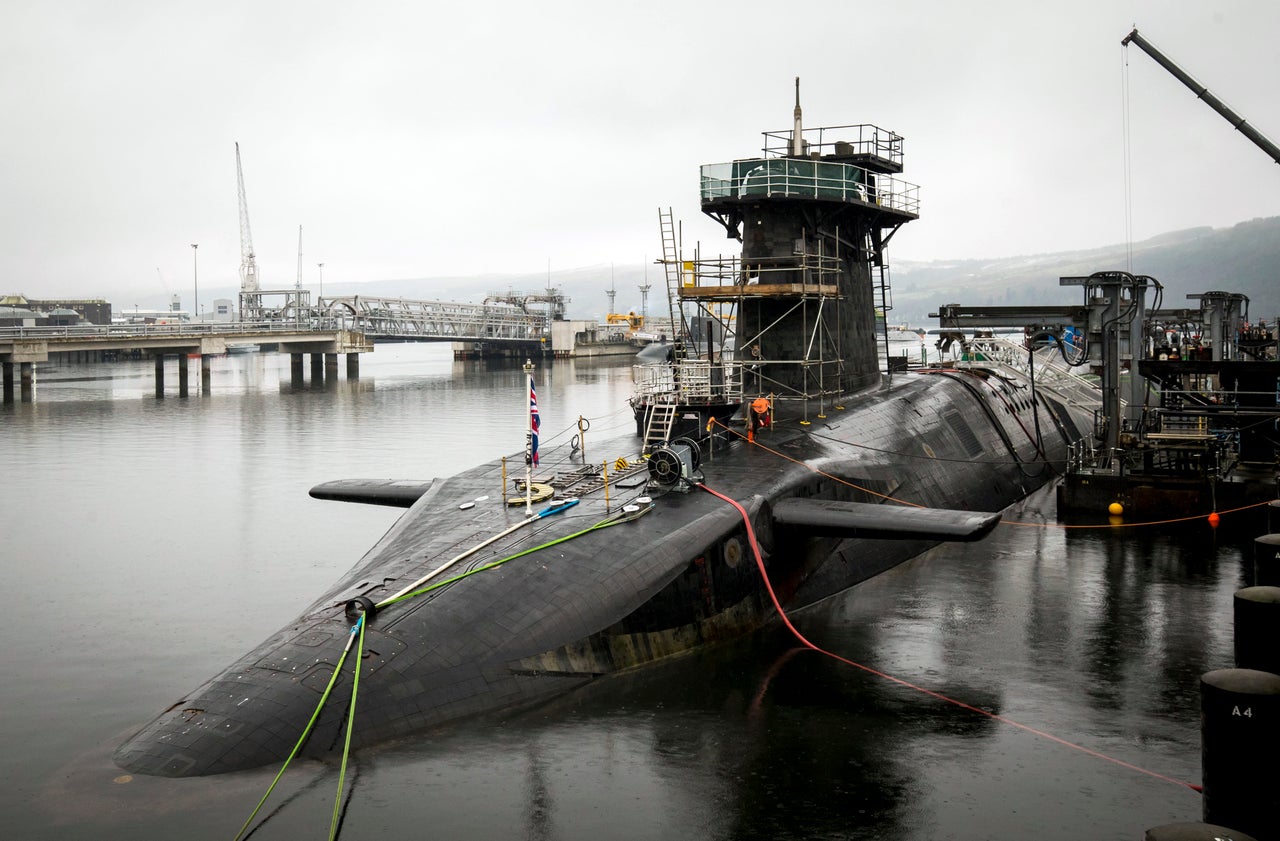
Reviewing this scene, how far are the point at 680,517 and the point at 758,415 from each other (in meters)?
6.24

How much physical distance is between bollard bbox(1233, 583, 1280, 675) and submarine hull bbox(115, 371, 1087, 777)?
4647mm

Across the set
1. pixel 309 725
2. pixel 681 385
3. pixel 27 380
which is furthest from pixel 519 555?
pixel 27 380

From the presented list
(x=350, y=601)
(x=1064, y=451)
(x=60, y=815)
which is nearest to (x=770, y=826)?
(x=350, y=601)

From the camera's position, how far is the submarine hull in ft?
40.2

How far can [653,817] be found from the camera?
11609 mm

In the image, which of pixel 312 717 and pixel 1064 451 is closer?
pixel 312 717

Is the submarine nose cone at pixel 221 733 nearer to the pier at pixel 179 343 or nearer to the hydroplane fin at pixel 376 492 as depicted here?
the hydroplane fin at pixel 376 492

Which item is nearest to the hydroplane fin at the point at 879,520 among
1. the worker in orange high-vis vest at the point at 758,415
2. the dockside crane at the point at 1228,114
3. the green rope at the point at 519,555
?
the green rope at the point at 519,555

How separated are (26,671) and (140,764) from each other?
19.3 ft

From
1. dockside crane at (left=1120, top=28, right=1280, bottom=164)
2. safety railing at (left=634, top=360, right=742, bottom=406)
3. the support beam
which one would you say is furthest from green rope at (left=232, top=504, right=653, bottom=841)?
the support beam

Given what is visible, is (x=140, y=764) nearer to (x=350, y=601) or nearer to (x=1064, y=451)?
(x=350, y=601)

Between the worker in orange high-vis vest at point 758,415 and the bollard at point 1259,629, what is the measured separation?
413 inches

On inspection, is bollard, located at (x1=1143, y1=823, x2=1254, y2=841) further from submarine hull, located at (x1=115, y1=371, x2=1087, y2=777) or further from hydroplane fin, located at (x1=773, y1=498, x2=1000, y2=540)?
hydroplane fin, located at (x1=773, y1=498, x2=1000, y2=540)

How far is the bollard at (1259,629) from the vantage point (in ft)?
39.9
